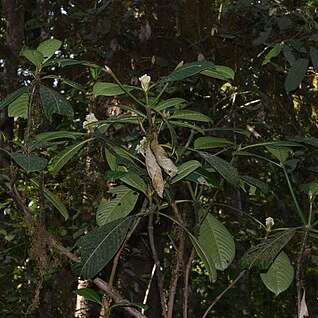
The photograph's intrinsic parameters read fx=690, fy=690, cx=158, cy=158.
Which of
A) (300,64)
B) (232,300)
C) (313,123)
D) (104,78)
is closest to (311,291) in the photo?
(232,300)

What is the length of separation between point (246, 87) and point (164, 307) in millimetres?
1784

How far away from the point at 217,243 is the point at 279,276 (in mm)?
138

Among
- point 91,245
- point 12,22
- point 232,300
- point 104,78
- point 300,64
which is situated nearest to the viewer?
point 91,245

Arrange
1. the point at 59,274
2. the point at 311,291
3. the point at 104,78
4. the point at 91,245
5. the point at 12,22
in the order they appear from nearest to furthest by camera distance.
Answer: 1. the point at 91,245
2. the point at 104,78
3. the point at 59,274
4. the point at 12,22
5. the point at 311,291

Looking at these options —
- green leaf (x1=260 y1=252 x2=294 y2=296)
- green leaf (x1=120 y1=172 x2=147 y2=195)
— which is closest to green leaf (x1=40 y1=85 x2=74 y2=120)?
green leaf (x1=120 y1=172 x2=147 y2=195)

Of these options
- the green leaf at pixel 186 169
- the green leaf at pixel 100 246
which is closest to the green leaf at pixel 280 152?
the green leaf at pixel 186 169

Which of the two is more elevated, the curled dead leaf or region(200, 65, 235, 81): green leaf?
region(200, 65, 235, 81): green leaf

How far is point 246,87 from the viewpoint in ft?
9.36

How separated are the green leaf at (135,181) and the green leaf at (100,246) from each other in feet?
0.24

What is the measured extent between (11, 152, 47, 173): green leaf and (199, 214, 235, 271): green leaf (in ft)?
1.41

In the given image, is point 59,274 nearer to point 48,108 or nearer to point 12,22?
point 12,22

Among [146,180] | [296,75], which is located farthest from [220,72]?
[296,75]

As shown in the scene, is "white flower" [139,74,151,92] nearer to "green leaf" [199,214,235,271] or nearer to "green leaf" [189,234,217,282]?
"green leaf" [189,234,217,282]

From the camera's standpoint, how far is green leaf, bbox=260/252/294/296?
1349 millimetres
